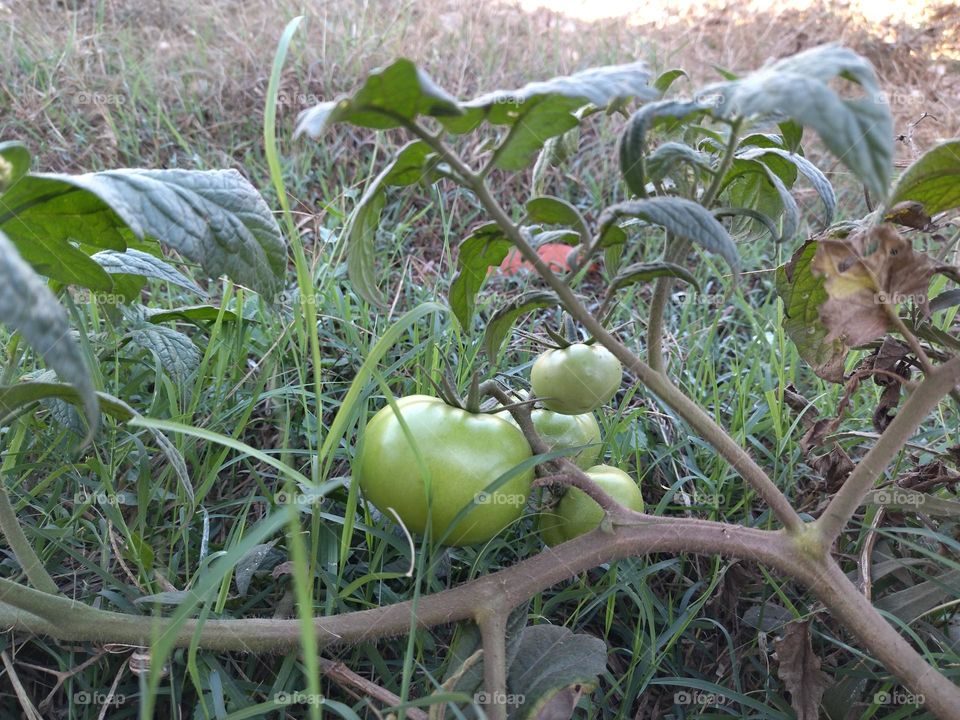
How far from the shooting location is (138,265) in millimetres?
1153

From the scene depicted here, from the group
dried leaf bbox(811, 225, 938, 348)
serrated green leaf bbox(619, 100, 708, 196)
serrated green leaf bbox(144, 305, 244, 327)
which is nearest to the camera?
serrated green leaf bbox(619, 100, 708, 196)

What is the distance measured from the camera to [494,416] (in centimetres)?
107

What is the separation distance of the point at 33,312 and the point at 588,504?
757 millimetres

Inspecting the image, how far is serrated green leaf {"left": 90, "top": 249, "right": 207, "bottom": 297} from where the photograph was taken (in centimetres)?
112

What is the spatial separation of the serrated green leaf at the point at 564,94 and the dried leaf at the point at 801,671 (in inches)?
29.4

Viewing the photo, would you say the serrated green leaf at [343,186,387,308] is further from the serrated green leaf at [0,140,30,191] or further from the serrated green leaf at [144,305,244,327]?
the serrated green leaf at [144,305,244,327]

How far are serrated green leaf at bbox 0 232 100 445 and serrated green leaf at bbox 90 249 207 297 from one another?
0.53m

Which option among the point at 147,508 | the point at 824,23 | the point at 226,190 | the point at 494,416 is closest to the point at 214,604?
the point at 147,508

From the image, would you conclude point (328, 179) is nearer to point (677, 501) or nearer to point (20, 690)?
point (677, 501)

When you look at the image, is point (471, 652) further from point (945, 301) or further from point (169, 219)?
point (945, 301)
